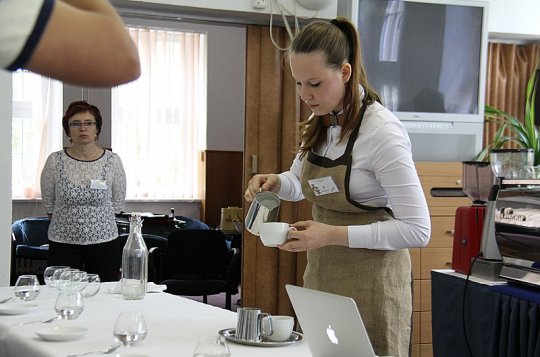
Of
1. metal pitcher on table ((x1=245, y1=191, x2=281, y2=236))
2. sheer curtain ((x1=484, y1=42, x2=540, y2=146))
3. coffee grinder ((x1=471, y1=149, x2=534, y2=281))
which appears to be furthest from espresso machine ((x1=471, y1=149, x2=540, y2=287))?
sheer curtain ((x1=484, y1=42, x2=540, y2=146))

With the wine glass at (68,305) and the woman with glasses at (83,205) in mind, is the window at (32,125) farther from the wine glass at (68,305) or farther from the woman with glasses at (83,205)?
the wine glass at (68,305)

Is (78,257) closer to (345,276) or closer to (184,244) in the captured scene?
(184,244)

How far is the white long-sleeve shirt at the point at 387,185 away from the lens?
7.07ft

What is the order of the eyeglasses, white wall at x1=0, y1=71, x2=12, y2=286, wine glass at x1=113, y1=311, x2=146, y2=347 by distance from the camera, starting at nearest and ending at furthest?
1. wine glass at x1=113, y1=311, x2=146, y2=347
2. white wall at x1=0, y1=71, x2=12, y2=286
3. the eyeglasses

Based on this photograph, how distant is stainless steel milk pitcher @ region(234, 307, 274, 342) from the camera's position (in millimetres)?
1894

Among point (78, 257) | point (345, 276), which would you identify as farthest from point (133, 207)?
point (345, 276)

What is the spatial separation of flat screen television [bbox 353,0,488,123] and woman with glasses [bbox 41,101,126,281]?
1.72 meters

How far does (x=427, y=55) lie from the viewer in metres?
4.95

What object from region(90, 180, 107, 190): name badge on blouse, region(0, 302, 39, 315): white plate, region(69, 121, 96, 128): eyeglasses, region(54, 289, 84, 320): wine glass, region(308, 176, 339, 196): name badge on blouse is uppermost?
region(69, 121, 96, 128): eyeglasses

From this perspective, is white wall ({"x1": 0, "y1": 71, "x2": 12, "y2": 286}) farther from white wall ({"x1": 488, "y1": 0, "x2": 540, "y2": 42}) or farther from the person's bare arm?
the person's bare arm

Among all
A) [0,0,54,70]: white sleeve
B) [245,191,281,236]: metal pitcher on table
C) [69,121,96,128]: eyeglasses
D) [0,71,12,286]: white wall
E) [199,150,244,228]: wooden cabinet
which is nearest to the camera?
[0,0,54,70]: white sleeve

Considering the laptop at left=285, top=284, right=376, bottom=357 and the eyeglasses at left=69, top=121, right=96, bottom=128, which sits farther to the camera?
the eyeglasses at left=69, top=121, right=96, bottom=128

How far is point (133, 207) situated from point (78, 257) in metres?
5.28

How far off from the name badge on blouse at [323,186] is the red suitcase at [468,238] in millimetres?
1190
